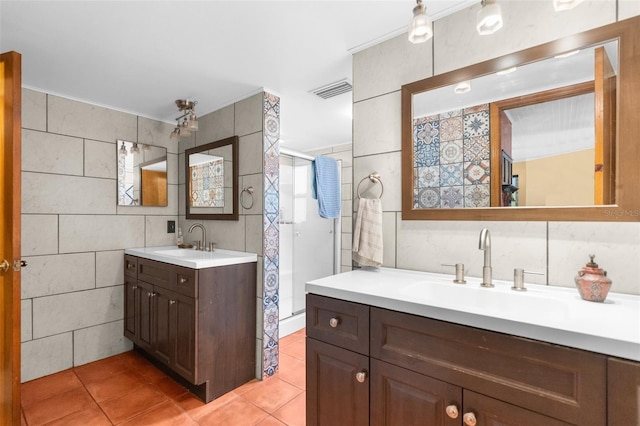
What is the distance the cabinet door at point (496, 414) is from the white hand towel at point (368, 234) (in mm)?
744

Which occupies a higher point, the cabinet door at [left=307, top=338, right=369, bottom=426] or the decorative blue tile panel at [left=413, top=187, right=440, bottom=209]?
the decorative blue tile panel at [left=413, top=187, right=440, bottom=209]

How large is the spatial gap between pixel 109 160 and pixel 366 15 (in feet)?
8.13

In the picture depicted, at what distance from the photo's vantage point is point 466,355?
89 cm

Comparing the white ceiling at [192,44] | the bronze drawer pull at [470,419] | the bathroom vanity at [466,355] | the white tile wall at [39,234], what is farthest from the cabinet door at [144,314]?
the bronze drawer pull at [470,419]

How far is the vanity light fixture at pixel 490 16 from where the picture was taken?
0.91 m

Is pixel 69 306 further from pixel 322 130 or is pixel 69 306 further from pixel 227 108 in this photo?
pixel 322 130

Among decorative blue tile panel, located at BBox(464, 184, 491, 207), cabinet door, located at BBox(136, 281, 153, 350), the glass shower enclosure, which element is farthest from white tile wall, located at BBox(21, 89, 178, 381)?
decorative blue tile panel, located at BBox(464, 184, 491, 207)

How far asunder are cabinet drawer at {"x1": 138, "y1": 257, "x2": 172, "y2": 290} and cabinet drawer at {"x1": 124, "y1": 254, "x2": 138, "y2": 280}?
88 mm

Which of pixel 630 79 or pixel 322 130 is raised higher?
pixel 322 130

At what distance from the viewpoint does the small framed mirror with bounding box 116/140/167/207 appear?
269 centimetres

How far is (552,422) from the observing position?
76 cm

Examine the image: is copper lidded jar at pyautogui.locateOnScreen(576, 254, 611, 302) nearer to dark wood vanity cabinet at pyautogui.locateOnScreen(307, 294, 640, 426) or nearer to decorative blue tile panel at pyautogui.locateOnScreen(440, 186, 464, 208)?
dark wood vanity cabinet at pyautogui.locateOnScreen(307, 294, 640, 426)

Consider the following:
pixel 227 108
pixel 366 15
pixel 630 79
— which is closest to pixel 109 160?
pixel 227 108

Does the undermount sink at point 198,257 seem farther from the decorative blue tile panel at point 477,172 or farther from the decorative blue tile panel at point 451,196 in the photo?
the decorative blue tile panel at point 477,172
